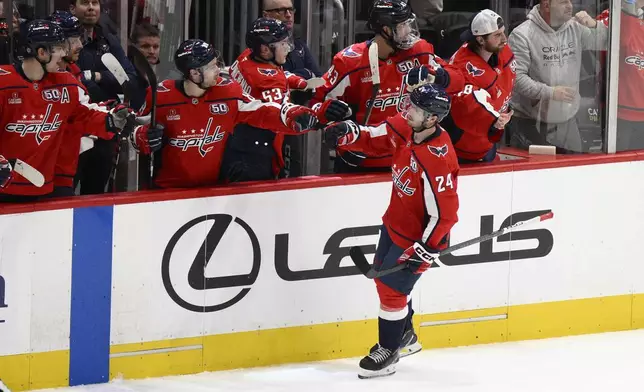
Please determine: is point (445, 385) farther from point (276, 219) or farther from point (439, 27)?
point (439, 27)

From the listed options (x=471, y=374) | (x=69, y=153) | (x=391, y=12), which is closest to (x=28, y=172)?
(x=69, y=153)

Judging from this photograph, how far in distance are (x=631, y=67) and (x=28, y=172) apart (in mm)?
3107

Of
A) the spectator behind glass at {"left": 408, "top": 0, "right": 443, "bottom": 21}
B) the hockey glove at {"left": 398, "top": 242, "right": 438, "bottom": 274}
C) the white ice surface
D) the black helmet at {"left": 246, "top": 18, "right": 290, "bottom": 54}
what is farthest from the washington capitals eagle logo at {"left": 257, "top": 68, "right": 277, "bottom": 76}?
the spectator behind glass at {"left": 408, "top": 0, "right": 443, "bottom": 21}

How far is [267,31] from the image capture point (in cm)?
611

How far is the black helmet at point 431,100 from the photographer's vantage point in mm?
5621

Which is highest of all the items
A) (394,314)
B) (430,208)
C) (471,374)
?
(430,208)

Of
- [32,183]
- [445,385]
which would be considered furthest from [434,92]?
[32,183]

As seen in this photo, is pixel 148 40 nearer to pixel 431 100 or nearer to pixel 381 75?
pixel 381 75

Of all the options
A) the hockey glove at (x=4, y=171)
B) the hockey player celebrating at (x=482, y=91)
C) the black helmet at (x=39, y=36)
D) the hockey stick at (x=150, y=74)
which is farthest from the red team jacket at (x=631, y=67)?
the hockey glove at (x=4, y=171)

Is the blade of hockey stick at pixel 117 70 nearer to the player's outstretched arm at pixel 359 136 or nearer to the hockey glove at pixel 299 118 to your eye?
the hockey glove at pixel 299 118

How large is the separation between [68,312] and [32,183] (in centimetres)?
54

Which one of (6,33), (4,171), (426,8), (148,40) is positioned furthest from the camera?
(426,8)

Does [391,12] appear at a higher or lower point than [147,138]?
higher

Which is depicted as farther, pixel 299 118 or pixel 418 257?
pixel 299 118
